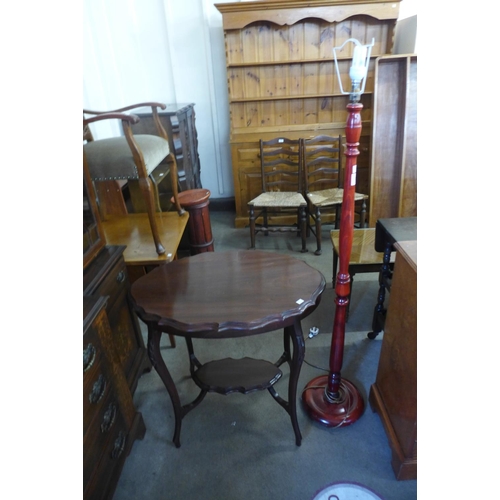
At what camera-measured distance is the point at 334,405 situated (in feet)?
5.01

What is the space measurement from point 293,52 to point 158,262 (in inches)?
94.9

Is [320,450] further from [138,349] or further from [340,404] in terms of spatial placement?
[138,349]

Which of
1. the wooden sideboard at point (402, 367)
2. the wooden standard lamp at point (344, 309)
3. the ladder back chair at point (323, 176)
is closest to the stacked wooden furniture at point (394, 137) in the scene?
the ladder back chair at point (323, 176)


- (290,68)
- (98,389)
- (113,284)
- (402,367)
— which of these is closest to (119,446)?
(98,389)

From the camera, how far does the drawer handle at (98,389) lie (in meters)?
1.07

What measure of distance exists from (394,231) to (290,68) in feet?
7.43

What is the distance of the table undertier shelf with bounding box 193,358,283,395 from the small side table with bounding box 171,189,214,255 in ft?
3.48

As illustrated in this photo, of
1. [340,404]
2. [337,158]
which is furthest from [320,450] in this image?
[337,158]

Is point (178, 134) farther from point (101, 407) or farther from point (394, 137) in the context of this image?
point (101, 407)

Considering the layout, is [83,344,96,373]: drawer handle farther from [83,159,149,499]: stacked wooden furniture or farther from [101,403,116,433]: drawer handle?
[101,403,116,433]: drawer handle

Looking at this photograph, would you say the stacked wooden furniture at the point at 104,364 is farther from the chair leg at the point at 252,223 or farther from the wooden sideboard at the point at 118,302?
the chair leg at the point at 252,223
